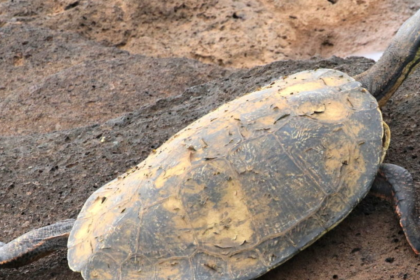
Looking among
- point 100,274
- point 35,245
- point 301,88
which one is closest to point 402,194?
point 301,88

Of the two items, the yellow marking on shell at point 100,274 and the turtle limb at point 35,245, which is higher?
the yellow marking on shell at point 100,274

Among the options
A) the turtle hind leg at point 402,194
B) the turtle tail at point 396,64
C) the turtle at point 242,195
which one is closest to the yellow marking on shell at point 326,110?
the turtle at point 242,195

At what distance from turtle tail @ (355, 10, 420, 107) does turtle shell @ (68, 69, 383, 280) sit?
0.71m

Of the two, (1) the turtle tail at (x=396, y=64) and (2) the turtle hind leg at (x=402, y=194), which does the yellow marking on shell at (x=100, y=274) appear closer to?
(2) the turtle hind leg at (x=402, y=194)

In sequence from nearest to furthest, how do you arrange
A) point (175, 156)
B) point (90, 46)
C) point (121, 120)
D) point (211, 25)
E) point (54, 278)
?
point (175, 156), point (54, 278), point (121, 120), point (90, 46), point (211, 25)

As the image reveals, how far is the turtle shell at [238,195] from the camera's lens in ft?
11.6

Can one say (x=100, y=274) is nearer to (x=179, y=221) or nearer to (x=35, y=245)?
(x=179, y=221)

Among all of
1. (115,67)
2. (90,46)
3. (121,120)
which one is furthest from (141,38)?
(121,120)

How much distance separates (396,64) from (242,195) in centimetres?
197

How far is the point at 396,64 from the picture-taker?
4.64 metres

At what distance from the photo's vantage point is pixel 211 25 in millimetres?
10266

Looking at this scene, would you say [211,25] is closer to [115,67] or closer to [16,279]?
[115,67]

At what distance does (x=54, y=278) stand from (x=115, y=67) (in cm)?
477

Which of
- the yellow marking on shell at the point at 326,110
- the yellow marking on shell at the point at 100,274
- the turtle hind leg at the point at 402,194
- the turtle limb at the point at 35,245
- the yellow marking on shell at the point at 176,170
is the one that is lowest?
the turtle limb at the point at 35,245
